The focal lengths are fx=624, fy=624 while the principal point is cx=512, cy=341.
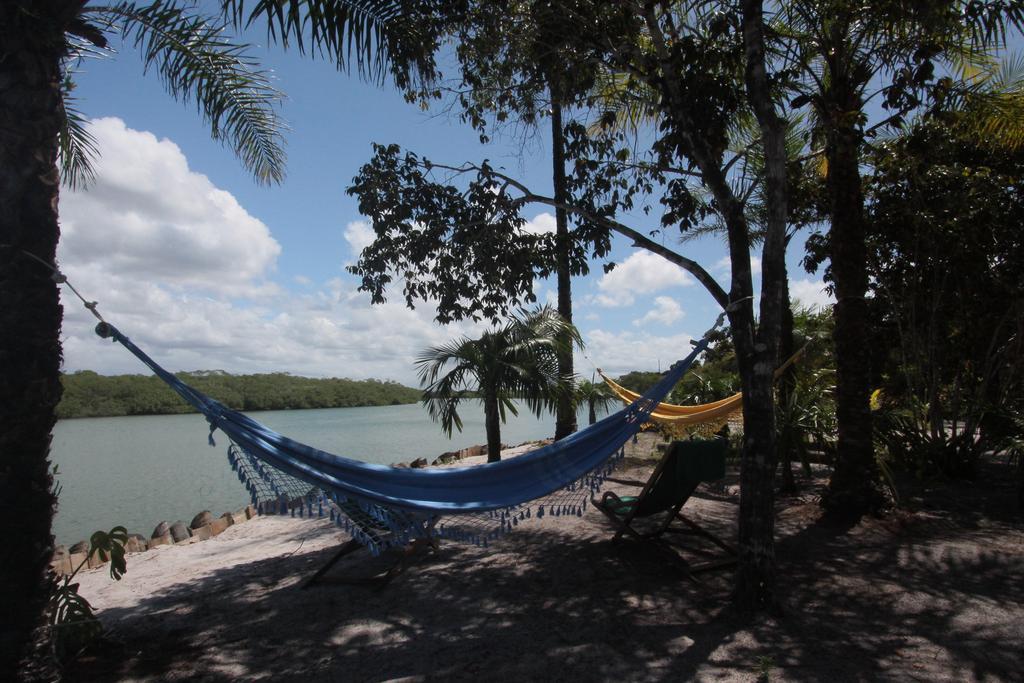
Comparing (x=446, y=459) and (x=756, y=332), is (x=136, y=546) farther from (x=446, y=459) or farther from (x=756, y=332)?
(x=446, y=459)

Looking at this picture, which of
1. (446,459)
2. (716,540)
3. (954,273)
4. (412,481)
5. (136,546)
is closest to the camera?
(412,481)

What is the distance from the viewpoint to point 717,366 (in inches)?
395

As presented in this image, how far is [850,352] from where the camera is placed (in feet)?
13.2

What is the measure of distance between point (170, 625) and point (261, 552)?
1.31 metres

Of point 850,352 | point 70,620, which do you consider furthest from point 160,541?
point 850,352

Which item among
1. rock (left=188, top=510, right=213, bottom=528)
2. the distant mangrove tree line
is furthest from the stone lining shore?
the distant mangrove tree line

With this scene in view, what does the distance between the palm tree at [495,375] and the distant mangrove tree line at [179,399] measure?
1028 centimetres

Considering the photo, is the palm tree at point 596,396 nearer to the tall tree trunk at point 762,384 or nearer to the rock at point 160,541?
the rock at point 160,541

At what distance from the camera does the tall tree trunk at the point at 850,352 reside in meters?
3.99

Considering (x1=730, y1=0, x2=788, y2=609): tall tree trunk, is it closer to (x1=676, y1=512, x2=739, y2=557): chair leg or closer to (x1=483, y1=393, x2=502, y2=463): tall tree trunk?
(x1=676, y1=512, x2=739, y2=557): chair leg

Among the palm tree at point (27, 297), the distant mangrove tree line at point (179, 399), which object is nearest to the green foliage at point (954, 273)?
the palm tree at point (27, 297)

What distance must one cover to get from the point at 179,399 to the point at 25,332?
18.1 meters

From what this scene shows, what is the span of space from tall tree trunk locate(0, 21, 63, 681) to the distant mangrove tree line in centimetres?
1332

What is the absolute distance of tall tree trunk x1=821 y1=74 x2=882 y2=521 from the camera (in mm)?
3994
